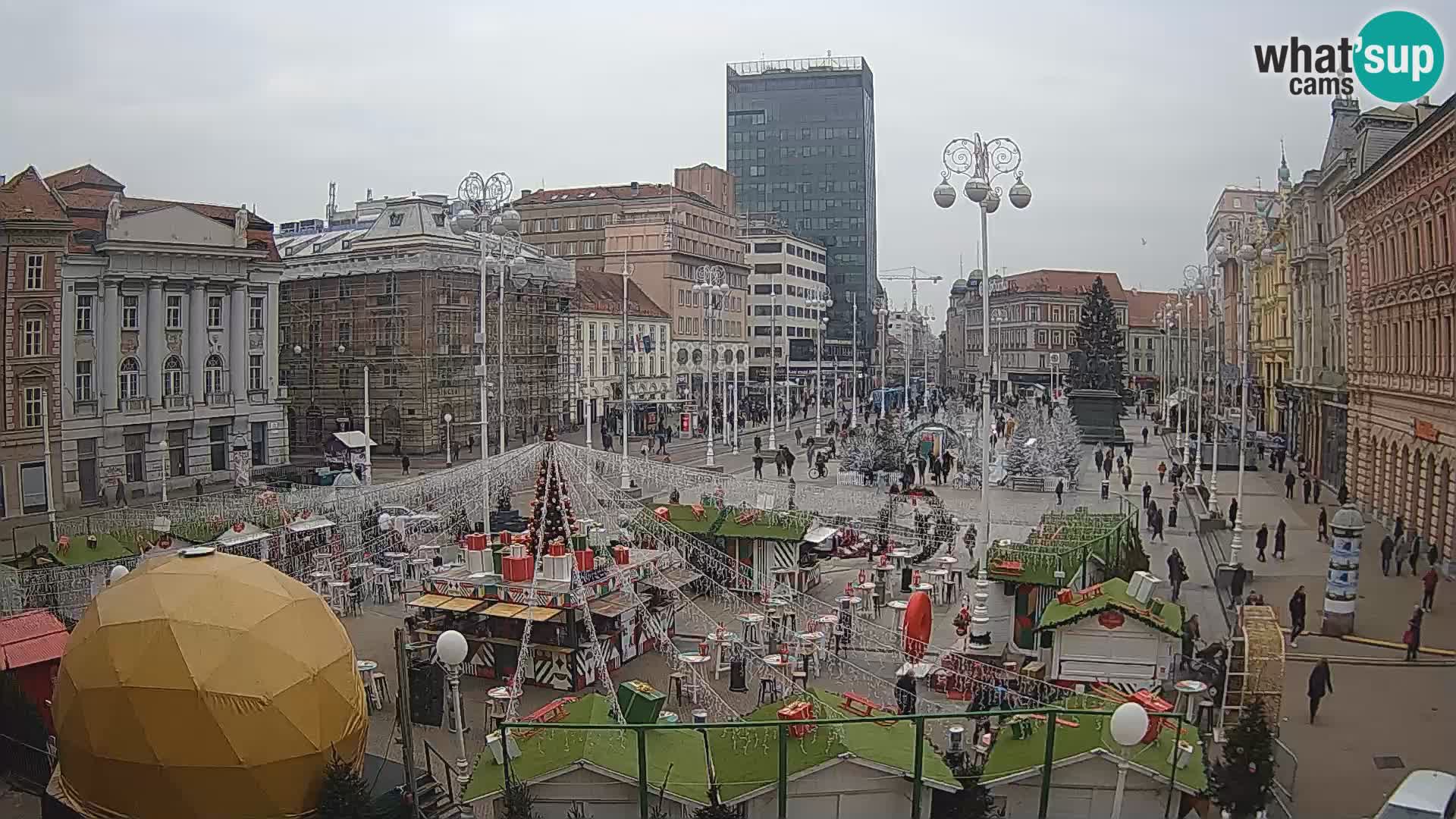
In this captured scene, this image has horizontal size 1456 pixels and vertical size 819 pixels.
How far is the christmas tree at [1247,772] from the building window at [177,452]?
128ft

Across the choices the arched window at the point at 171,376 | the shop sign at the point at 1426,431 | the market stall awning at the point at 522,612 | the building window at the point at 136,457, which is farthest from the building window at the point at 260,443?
the shop sign at the point at 1426,431

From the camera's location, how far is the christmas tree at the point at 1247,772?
38.5ft

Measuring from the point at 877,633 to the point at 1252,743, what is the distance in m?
9.81

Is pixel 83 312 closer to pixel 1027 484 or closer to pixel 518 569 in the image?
pixel 518 569

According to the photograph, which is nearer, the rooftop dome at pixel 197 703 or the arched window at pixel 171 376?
the rooftop dome at pixel 197 703

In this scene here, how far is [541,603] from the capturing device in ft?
59.4

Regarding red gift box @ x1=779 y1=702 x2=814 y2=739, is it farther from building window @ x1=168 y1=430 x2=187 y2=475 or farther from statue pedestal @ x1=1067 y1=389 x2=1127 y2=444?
statue pedestal @ x1=1067 y1=389 x2=1127 y2=444

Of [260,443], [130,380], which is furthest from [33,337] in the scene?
[260,443]

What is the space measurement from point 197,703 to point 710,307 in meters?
42.6

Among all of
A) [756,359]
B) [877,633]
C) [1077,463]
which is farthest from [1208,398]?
[877,633]

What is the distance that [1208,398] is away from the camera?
8675 centimetres

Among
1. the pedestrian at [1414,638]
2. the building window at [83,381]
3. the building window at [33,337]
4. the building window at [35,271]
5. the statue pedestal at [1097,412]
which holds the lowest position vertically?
the pedestrian at [1414,638]

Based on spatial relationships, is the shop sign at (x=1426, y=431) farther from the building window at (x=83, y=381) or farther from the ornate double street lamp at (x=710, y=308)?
the building window at (x=83, y=381)

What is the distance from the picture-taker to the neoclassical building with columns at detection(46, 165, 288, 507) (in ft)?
127
